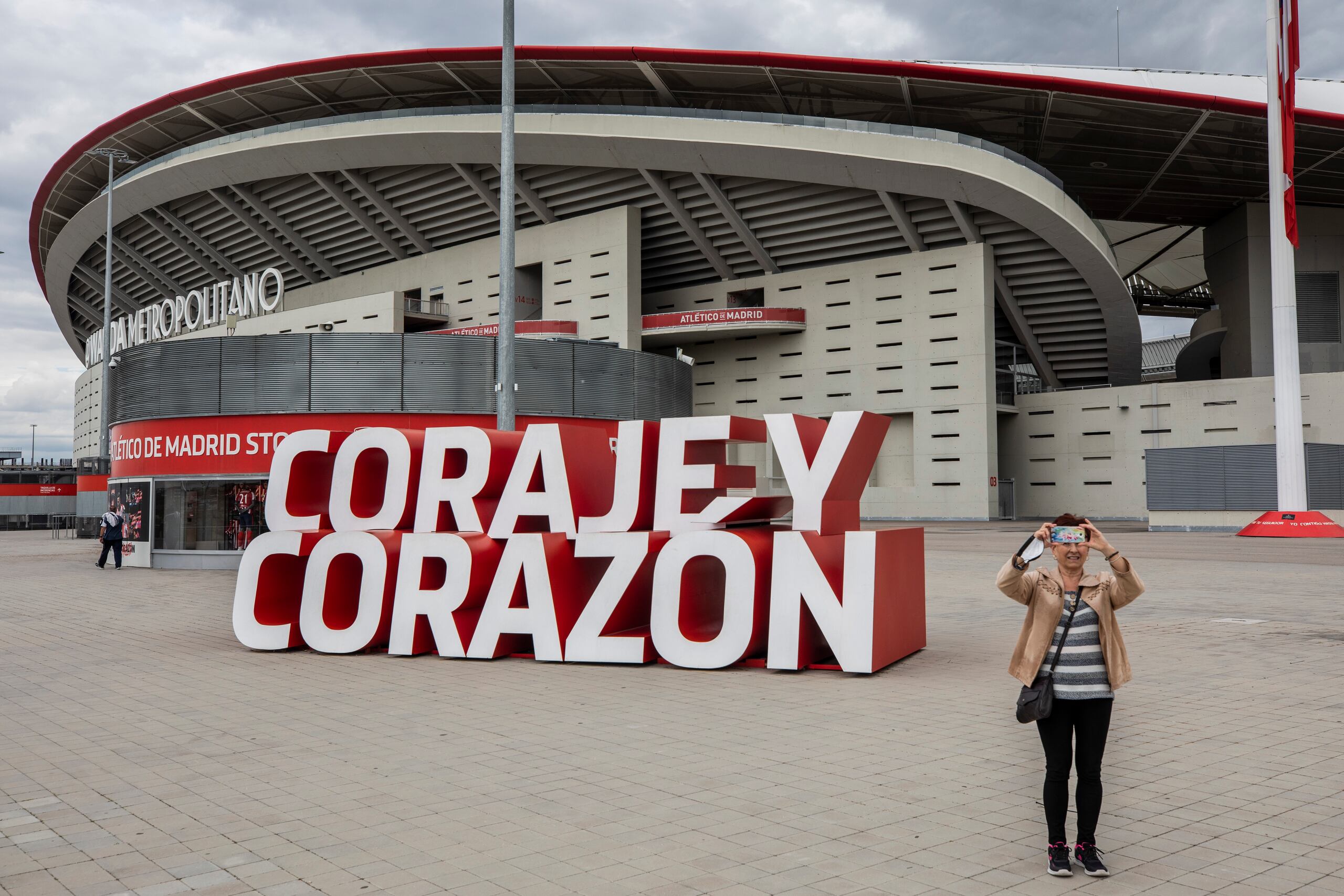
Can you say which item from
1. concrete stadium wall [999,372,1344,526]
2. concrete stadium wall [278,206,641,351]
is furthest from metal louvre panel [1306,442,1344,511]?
concrete stadium wall [278,206,641,351]

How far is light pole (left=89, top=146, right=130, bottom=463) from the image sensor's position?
29.6 meters

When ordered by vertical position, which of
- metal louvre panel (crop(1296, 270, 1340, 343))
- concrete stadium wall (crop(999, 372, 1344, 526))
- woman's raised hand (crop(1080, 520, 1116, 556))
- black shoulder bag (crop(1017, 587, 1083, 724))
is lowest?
black shoulder bag (crop(1017, 587, 1083, 724))

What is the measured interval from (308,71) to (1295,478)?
3679 centimetres

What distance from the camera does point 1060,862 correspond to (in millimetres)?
4594

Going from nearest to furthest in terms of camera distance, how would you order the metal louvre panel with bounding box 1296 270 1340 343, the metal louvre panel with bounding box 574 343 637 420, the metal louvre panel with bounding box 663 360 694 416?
the metal louvre panel with bounding box 574 343 637 420, the metal louvre panel with bounding box 663 360 694 416, the metal louvre panel with bounding box 1296 270 1340 343

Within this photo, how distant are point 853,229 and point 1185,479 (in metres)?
15.0

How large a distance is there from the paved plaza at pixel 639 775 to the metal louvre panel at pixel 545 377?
10923 mm

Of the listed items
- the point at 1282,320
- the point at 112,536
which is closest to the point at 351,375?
the point at 112,536

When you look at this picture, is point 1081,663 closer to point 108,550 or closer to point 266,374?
point 266,374

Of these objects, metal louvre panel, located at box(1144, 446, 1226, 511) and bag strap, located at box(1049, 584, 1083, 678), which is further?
metal louvre panel, located at box(1144, 446, 1226, 511)

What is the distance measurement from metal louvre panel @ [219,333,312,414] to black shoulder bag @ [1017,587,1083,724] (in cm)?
1882

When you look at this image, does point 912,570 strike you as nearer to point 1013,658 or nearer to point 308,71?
point 1013,658

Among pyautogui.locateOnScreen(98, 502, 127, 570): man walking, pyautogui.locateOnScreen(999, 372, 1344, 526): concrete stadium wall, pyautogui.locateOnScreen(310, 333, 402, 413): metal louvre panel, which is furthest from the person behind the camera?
pyautogui.locateOnScreen(999, 372, 1344, 526): concrete stadium wall

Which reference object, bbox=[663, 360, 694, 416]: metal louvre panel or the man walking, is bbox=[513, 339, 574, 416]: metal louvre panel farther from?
the man walking
